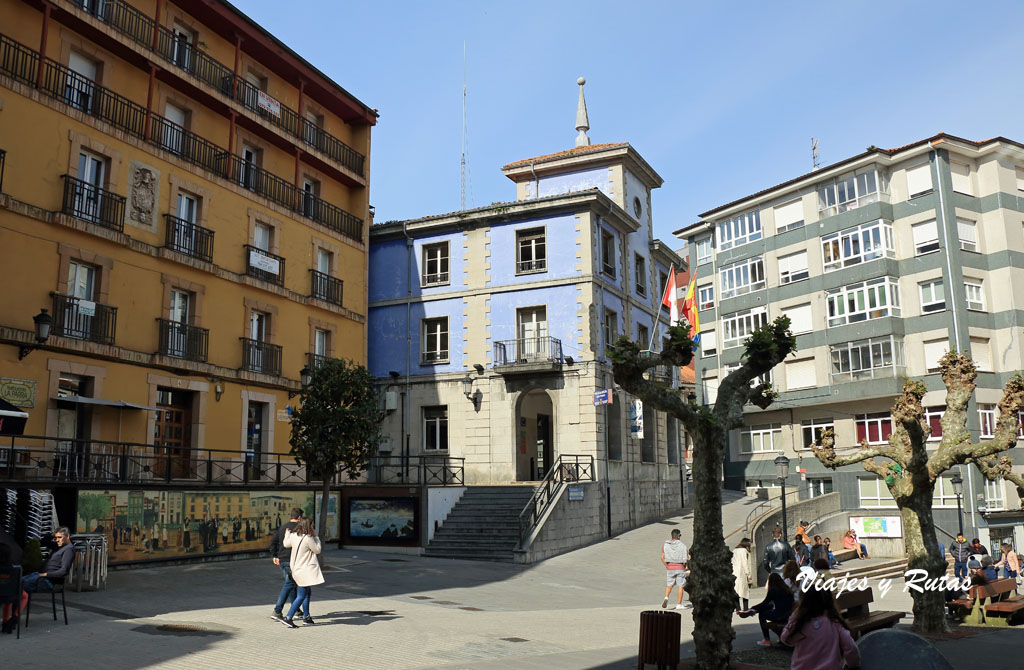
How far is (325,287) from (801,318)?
83.0ft

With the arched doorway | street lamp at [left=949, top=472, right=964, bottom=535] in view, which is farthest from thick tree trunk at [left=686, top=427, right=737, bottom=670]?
street lamp at [left=949, top=472, right=964, bottom=535]

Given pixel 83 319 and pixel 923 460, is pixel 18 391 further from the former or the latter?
pixel 923 460

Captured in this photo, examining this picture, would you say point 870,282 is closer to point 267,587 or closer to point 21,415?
point 267,587

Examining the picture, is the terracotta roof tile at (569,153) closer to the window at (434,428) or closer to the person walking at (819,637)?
the window at (434,428)

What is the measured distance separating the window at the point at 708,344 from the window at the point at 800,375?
620 cm

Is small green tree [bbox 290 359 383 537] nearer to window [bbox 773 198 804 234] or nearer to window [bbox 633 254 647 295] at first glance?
window [bbox 633 254 647 295]

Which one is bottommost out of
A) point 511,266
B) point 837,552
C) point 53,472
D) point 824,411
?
point 837,552

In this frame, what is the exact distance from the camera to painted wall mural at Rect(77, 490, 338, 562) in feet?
57.7

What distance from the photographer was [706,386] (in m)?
49.0

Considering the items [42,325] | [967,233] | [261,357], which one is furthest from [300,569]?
[967,233]

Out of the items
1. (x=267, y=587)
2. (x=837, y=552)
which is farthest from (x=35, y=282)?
(x=837, y=552)

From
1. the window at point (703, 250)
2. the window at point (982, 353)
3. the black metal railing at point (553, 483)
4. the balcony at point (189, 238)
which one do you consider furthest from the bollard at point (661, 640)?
the window at point (703, 250)

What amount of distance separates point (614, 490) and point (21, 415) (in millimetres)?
18794

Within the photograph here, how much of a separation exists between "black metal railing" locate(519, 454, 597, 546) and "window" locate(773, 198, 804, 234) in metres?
22.1
